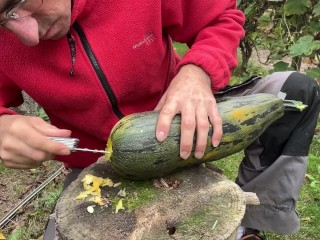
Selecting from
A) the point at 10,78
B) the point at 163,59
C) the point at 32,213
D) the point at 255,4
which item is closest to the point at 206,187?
the point at 163,59

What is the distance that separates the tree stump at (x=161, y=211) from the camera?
171 cm

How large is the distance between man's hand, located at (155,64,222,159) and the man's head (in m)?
0.51

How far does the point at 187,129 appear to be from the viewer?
5.90 feet

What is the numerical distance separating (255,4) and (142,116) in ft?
9.93

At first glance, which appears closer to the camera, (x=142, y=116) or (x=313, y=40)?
(x=142, y=116)

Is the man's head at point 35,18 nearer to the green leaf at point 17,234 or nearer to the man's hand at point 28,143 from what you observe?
the man's hand at point 28,143

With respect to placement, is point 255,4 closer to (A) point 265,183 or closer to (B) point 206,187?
(A) point 265,183

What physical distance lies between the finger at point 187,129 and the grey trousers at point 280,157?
2.33ft

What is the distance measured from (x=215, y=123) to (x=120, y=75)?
0.58 m

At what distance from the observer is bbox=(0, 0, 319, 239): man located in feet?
5.92

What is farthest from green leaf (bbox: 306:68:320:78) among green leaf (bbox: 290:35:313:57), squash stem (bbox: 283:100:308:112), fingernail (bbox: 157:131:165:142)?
fingernail (bbox: 157:131:165:142)

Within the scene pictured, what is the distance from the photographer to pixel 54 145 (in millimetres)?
1718

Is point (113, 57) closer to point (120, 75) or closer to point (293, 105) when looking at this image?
point (120, 75)

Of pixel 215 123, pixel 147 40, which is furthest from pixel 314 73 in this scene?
pixel 215 123
